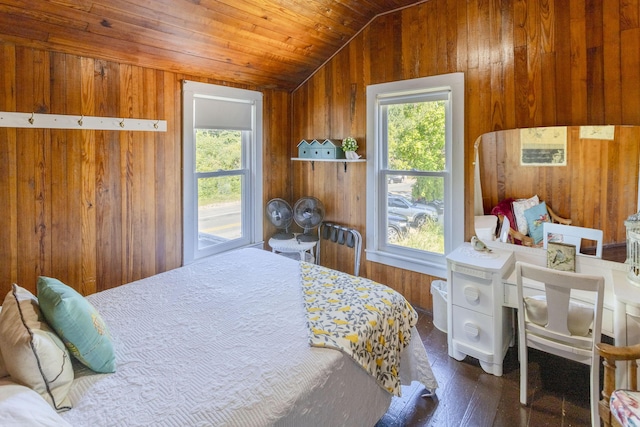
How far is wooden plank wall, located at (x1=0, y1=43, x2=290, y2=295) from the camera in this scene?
83.4 inches

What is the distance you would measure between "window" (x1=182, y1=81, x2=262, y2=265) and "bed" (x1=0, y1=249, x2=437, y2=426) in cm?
109

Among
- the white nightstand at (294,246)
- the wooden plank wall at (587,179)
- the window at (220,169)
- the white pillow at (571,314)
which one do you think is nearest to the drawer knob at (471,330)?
the white pillow at (571,314)

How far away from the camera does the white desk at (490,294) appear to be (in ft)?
7.11

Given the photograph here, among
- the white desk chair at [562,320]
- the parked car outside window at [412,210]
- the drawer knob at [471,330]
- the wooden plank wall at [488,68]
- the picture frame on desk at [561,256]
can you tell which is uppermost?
the wooden plank wall at [488,68]

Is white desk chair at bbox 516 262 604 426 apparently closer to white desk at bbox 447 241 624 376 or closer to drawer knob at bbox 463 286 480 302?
white desk at bbox 447 241 624 376

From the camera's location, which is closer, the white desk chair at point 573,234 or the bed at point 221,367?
the bed at point 221,367

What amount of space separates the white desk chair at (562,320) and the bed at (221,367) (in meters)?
0.63

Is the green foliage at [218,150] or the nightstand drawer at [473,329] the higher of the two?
the green foliage at [218,150]

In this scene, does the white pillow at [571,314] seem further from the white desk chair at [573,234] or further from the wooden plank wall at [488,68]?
the wooden plank wall at [488,68]

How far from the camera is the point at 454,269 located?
2.38m

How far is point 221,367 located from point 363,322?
677 millimetres

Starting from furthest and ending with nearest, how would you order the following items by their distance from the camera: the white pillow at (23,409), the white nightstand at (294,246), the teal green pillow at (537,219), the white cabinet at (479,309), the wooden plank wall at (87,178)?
1. the white nightstand at (294,246)
2. the teal green pillow at (537,219)
3. the white cabinet at (479,309)
4. the wooden plank wall at (87,178)
5. the white pillow at (23,409)

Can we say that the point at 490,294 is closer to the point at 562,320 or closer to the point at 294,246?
the point at 562,320

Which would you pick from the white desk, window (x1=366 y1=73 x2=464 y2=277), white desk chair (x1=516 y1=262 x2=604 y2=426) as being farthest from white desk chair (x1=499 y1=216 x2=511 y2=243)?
white desk chair (x1=516 y1=262 x2=604 y2=426)
